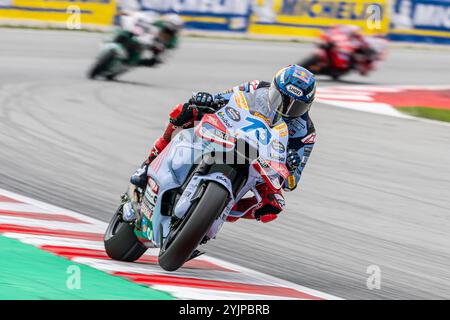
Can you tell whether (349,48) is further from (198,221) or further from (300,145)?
(198,221)

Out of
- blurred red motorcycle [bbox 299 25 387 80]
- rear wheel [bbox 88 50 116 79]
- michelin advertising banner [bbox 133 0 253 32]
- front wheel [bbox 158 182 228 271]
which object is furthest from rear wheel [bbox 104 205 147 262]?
michelin advertising banner [bbox 133 0 253 32]

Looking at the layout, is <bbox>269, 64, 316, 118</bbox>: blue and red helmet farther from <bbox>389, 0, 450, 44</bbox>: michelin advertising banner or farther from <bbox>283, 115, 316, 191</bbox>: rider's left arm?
<bbox>389, 0, 450, 44</bbox>: michelin advertising banner

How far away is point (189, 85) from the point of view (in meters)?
17.7

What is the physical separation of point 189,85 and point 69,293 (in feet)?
41.2

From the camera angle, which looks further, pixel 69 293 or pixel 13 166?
pixel 13 166

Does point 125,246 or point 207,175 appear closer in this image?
point 207,175

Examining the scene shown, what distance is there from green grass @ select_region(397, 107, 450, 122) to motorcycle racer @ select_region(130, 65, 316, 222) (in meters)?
9.04

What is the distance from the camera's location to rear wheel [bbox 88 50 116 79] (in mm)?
16953

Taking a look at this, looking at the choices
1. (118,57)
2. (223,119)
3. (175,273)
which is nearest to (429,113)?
(118,57)

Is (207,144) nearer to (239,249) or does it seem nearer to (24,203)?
(239,249)

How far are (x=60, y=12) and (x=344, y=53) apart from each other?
7.36 meters

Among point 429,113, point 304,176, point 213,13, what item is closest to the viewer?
point 304,176

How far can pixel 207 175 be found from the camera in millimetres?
5641
